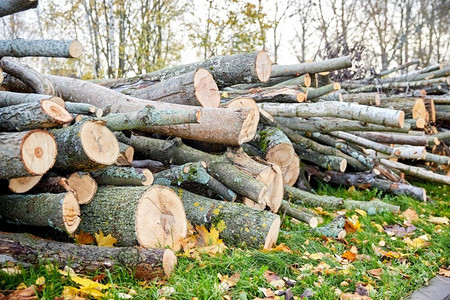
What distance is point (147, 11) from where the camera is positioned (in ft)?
48.9

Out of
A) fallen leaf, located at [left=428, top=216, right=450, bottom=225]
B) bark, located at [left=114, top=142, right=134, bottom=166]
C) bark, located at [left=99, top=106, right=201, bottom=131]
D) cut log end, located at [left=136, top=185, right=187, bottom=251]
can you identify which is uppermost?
bark, located at [left=99, top=106, right=201, bottom=131]

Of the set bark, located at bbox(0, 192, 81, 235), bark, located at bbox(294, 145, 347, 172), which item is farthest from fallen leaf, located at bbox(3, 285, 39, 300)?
bark, located at bbox(294, 145, 347, 172)

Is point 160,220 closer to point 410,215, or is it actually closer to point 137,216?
point 137,216

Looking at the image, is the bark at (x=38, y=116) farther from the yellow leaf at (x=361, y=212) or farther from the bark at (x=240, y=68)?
the yellow leaf at (x=361, y=212)

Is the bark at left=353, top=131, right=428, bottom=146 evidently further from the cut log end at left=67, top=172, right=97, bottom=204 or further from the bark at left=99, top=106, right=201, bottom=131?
the cut log end at left=67, top=172, right=97, bottom=204

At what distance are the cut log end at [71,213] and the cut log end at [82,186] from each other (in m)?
0.22

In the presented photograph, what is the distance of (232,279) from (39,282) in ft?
4.10

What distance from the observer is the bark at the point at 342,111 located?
15.0 ft

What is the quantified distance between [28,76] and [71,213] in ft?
6.25

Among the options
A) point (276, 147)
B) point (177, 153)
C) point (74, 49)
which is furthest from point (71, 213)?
point (276, 147)

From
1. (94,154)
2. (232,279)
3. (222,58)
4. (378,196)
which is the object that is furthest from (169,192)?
(378,196)

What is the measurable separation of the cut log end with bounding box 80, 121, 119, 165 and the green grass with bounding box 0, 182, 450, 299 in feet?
2.73

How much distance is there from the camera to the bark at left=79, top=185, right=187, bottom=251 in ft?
10.2

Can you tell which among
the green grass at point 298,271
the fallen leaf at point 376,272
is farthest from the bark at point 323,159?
the fallen leaf at point 376,272
